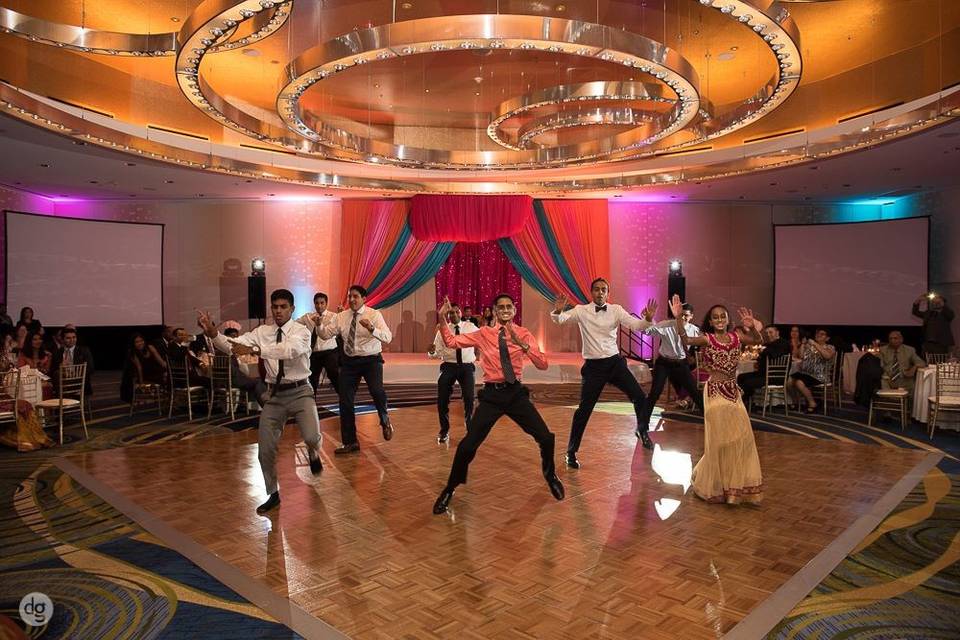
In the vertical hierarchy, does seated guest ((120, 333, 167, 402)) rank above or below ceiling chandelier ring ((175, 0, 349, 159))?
below

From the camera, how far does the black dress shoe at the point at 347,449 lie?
6172 millimetres

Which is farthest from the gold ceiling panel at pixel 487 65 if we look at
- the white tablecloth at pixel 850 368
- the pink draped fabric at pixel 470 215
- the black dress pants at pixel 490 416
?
the white tablecloth at pixel 850 368

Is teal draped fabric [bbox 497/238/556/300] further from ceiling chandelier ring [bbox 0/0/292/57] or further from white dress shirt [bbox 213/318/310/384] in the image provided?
white dress shirt [bbox 213/318/310/384]

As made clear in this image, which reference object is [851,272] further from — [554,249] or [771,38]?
[771,38]

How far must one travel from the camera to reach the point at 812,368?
8898 mm

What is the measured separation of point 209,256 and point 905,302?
1363 cm

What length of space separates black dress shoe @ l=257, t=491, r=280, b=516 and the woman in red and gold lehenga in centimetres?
284

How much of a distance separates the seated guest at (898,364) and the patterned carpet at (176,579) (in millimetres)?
2727

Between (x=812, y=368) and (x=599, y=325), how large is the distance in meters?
4.63

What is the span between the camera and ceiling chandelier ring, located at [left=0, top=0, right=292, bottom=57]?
5473 mm

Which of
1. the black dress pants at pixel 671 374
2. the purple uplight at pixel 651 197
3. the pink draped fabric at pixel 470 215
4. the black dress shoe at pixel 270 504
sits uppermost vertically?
the purple uplight at pixel 651 197

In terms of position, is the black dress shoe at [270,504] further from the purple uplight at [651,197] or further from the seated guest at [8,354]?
the purple uplight at [651,197]

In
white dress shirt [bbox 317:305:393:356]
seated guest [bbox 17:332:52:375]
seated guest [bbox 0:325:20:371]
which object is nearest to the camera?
white dress shirt [bbox 317:305:393:356]

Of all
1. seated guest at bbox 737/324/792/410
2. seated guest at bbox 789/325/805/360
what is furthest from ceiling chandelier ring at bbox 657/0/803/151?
seated guest at bbox 789/325/805/360
